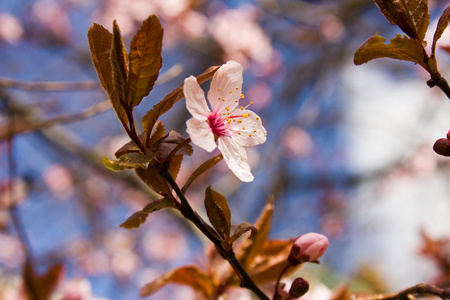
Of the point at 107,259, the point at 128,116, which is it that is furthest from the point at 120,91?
the point at 107,259

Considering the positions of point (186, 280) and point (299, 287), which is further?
point (186, 280)

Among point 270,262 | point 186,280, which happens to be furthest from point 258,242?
point 186,280

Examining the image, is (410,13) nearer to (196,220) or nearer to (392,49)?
(392,49)

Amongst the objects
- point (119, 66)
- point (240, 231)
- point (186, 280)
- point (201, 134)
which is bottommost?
point (186, 280)

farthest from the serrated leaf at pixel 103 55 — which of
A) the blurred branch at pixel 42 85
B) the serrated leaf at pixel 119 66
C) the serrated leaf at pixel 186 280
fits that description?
the blurred branch at pixel 42 85

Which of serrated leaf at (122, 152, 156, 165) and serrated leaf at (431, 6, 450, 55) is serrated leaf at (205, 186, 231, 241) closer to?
serrated leaf at (122, 152, 156, 165)

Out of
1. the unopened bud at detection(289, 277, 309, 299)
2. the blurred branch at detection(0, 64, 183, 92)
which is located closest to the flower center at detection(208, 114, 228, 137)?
the unopened bud at detection(289, 277, 309, 299)

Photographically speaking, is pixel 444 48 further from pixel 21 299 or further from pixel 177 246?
pixel 177 246
